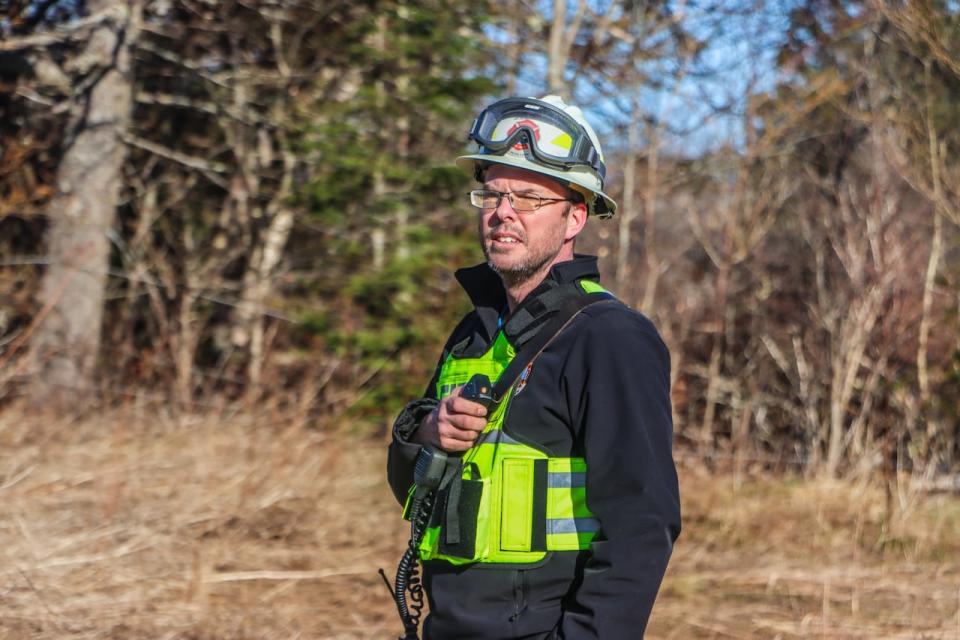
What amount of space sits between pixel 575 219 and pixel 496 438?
0.65 meters

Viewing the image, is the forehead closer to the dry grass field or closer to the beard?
the beard

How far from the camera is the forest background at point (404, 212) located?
10.6m

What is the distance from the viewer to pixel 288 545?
661 centimetres

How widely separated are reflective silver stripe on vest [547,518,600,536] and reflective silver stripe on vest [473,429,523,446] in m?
0.19

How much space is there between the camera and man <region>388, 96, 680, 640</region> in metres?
2.16

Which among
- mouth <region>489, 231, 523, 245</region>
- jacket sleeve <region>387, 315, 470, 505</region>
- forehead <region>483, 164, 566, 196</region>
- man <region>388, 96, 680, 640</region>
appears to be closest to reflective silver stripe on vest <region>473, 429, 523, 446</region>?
man <region>388, 96, 680, 640</region>

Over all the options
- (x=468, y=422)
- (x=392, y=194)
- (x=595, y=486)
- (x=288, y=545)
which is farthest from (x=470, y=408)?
(x=392, y=194)

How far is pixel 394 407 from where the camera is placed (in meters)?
11.5

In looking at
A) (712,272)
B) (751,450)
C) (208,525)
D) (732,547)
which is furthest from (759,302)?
(208,525)

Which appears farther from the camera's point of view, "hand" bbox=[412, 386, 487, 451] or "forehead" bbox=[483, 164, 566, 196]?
"forehead" bbox=[483, 164, 566, 196]

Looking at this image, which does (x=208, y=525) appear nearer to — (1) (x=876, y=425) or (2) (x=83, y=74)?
(2) (x=83, y=74)

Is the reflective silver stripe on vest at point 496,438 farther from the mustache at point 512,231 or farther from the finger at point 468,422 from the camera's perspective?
the mustache at point 512,231

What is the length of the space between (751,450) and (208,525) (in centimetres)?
707

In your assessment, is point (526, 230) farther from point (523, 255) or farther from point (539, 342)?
point (539, 342)
